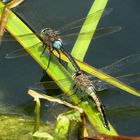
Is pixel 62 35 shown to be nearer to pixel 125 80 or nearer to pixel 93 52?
pixel 93 52

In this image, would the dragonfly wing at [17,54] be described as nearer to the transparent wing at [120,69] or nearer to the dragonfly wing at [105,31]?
the transparent wing at [120,69]

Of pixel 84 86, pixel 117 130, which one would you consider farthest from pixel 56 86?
pixel 117 130

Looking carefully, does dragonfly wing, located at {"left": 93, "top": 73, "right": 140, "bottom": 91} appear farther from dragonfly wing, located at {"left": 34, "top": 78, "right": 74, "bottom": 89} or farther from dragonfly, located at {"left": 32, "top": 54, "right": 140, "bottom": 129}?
dragonfly wing, located at {"left": 34, "top": 78, "right": 74, "bottom": 89}

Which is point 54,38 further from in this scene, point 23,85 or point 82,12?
point 23,85

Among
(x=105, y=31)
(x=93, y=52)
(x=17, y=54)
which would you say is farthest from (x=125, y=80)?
(x=17, y=54)

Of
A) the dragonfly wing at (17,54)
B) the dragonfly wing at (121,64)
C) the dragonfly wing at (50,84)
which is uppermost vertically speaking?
the dragonfly wing at (17,54)

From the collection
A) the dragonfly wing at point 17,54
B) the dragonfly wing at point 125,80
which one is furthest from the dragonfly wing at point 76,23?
the dragonfly wing at point 125,80

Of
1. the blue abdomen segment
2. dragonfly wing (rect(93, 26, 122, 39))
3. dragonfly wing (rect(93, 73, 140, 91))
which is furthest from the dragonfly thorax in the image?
dragonfly wing (rect(93, 73, 140, 91))
